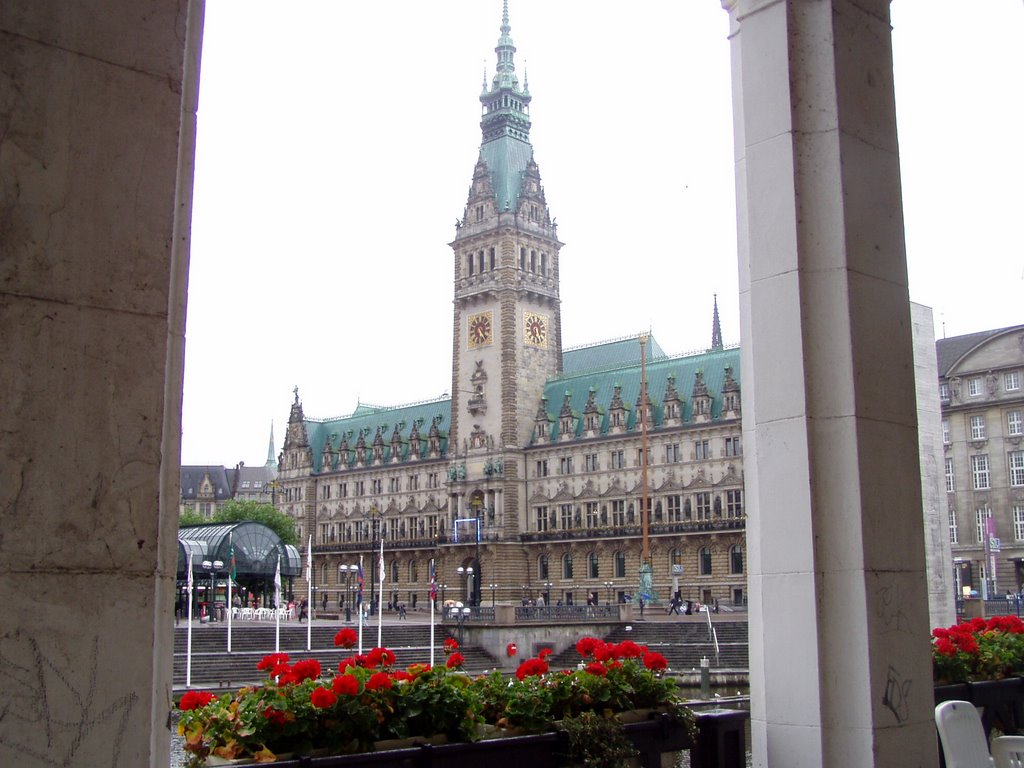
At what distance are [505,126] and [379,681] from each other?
93.3m

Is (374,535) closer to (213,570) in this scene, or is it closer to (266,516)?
(266,516)

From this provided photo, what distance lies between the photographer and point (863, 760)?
279 inches

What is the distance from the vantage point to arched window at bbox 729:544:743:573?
78125mm

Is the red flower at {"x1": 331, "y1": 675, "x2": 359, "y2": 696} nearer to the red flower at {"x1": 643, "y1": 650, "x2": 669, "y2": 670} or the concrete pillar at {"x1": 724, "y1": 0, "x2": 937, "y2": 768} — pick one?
the red flower at {"x1": 643, "y1": 650, "x2": 669, "y2": 670}

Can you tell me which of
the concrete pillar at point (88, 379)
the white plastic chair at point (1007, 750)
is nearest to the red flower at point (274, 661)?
the concrete pillar at point (88, 379)

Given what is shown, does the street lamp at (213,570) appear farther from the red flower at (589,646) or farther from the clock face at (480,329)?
the red flower at (589,646)

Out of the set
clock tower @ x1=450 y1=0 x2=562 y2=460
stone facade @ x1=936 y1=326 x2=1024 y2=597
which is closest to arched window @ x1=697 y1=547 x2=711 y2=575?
stone facade @ x1=936 y1=326 x2=1024 y2=597

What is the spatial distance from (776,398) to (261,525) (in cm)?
6700

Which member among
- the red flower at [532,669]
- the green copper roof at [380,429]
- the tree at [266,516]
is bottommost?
the red flower at [532,669]

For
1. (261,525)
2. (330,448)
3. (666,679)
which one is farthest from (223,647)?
(330,448)

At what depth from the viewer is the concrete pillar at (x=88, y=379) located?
168 inches

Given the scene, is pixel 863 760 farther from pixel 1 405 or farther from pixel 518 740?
pixel 1 405

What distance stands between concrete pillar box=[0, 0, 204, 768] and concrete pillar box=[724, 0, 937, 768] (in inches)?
163

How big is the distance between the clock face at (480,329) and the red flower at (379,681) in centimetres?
8534
